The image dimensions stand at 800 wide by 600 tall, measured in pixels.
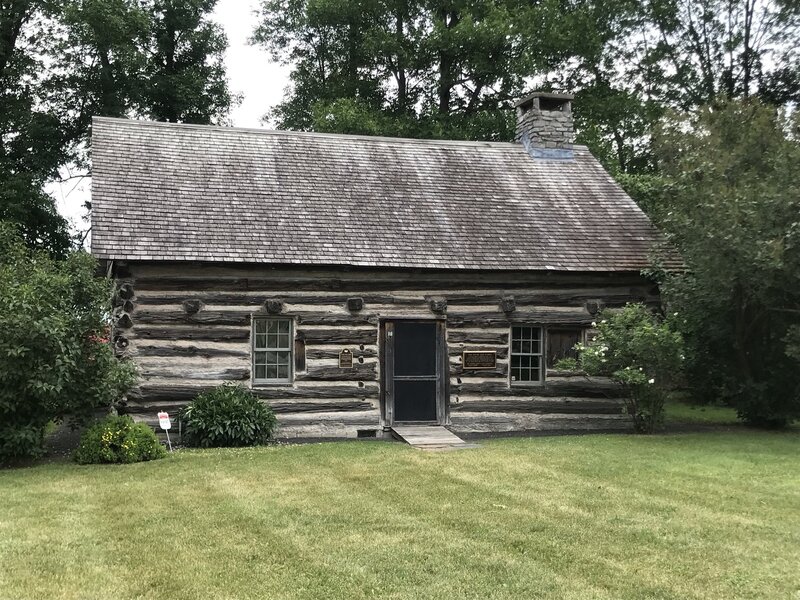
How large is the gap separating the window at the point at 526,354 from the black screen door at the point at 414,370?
1688 mm

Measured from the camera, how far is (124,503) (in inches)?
323

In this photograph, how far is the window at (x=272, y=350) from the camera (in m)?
13.6

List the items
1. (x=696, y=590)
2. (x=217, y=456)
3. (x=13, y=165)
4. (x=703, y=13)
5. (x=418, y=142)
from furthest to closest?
1. (x=703, y=13)
2. (x=13, y=165)
3. (x=418, y=142)
4. (x=217, y=456)
5. (x=696, y=590)

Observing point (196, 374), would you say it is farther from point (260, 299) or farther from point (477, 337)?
point (477, 337)

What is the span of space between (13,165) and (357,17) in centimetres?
1391

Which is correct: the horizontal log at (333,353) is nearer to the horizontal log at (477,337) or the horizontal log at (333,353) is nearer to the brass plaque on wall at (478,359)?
the horizontal log at (477,337)

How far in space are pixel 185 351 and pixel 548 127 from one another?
423 inches

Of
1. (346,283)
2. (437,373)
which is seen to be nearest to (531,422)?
(437,373)

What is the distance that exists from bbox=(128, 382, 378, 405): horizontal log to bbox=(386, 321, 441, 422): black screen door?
1.76ft

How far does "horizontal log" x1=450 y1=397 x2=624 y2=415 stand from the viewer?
14477mm

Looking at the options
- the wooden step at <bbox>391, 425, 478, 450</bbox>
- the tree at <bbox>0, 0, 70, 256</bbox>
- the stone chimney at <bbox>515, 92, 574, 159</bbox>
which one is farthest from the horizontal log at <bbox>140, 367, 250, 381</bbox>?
the tree at <bbox>0, 0, 70, 256</bbox>

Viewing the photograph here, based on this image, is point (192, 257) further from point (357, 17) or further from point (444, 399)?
point (357, 17)

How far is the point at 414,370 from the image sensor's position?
14.3m

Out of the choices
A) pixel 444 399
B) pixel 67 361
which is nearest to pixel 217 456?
pixel 67 361
